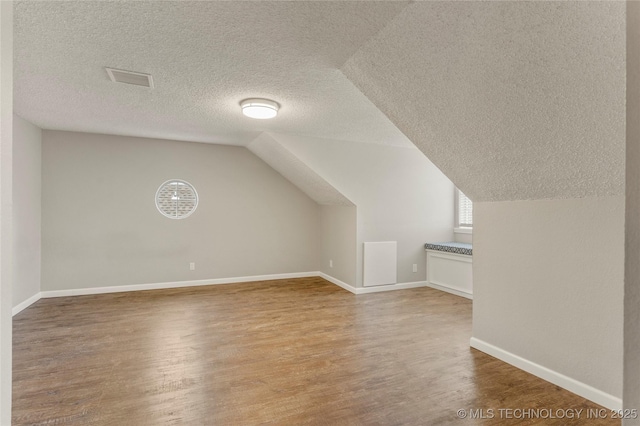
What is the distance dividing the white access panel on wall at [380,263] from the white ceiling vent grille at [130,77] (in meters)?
3.42

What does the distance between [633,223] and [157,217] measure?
5.43 meters

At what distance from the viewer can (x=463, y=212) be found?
5.47 metres

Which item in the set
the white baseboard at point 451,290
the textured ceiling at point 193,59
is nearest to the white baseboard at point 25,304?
the textured ceiling at point 193,59

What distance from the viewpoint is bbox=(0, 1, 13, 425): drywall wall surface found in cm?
105

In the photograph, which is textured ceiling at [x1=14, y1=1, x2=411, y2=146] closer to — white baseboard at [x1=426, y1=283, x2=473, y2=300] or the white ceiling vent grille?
the white ceiling vent grille

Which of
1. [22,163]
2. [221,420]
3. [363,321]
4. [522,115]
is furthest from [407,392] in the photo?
[22,163]

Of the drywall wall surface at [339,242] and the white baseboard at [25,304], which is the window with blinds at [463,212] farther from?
the white baseboard at [25,304]

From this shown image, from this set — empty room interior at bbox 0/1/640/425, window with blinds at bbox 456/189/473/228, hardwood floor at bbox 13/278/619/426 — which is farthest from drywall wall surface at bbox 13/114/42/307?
window with blinds at bbox 456/189/473/228

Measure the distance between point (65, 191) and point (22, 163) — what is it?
0.73 metres

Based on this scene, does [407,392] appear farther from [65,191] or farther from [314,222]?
[65,191]

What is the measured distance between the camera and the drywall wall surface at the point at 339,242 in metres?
4.93

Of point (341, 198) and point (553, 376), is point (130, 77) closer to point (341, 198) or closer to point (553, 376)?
point (341, 198)

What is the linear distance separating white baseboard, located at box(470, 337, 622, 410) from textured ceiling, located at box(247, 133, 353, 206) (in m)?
2.66

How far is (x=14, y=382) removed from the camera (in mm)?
2256
